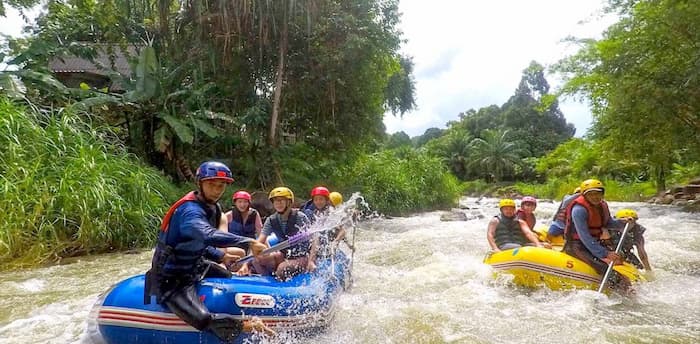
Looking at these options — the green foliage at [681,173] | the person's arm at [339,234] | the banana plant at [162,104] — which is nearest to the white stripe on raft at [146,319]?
the person's arm at [339,234]

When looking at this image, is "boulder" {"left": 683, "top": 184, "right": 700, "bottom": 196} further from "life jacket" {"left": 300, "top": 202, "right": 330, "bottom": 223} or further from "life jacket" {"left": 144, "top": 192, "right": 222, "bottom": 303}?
"life jacket" {"left": 144, "top": 192, "right": 222, "bottom": 303}

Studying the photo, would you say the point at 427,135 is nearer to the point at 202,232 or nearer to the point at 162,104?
the point at 162,104

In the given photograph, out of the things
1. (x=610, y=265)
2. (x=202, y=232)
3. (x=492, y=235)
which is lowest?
(x=610, y=265)

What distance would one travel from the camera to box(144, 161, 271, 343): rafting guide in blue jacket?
3.20 metres

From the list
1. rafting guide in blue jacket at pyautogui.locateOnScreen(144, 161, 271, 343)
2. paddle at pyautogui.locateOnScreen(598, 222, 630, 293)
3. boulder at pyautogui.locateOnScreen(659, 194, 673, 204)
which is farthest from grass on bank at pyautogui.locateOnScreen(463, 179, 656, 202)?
rafting guide in blue jacket at pyautogui.locateOnScreen(144, 161, 271, 343)

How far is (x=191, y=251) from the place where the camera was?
325cm

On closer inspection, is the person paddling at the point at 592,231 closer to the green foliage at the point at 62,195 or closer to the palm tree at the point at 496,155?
the green foliage at the point at 62,195

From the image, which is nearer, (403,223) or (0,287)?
(0,287)

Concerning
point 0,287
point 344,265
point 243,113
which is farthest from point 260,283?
point 243,113

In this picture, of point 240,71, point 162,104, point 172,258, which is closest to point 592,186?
point 172,258

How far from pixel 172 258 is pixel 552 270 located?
410cm

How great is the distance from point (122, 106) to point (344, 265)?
31.1 feet

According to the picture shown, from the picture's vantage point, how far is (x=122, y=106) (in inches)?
505

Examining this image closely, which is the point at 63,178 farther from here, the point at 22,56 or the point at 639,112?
the point at 639,112
